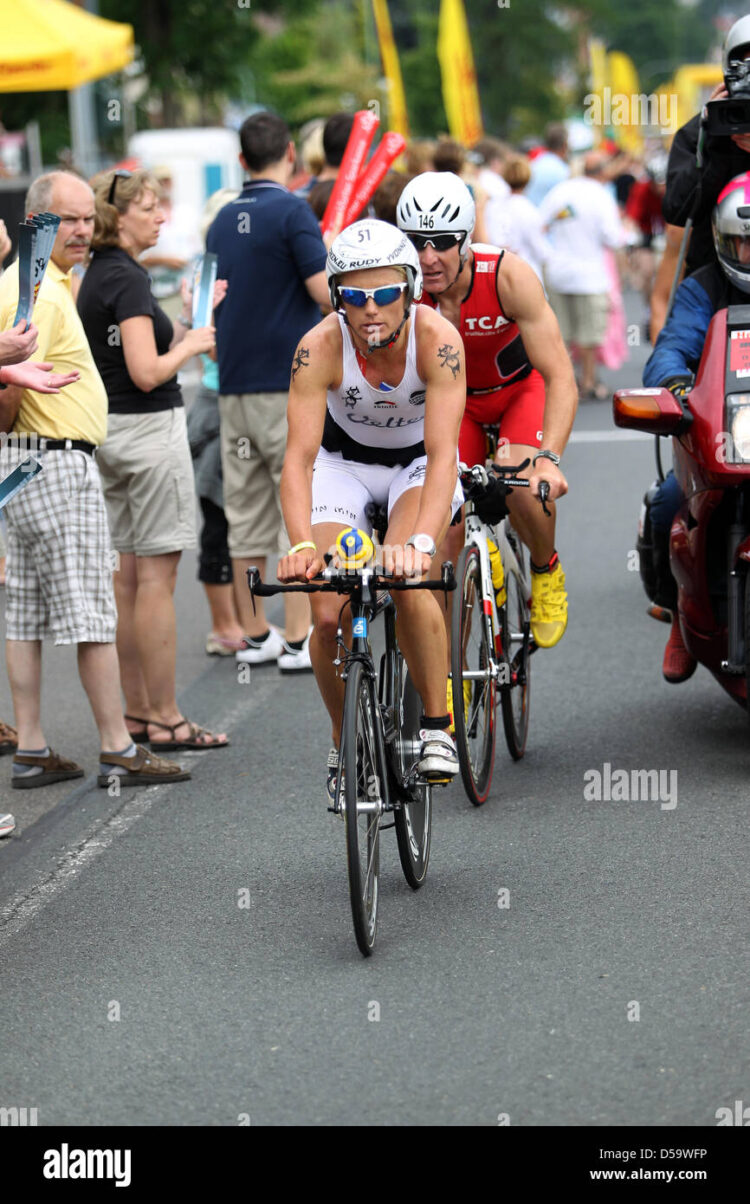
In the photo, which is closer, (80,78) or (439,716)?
(439,716)

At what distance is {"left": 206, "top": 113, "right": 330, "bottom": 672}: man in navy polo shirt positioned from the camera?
8250 mm

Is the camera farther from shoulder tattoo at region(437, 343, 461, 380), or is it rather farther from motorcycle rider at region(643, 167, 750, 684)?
shoulder tattoo at region(437, 343, 461, 380)

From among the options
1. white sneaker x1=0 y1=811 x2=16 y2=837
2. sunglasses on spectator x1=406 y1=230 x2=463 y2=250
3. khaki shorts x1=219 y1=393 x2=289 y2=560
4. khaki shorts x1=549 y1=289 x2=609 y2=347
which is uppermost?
sunglasses on spectator x1=406 y1=230 x2=463 y2=250

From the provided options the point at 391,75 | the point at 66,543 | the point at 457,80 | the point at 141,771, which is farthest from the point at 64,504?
the point at 391,75

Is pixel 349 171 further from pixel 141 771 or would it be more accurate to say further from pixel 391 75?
pixel 391 75

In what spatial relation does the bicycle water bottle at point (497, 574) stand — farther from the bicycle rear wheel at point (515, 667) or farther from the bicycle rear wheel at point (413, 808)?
the bicycle rear wheel at point (413, 808)

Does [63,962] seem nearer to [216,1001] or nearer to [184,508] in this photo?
[216,1001]

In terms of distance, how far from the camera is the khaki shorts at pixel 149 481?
718 centimetres

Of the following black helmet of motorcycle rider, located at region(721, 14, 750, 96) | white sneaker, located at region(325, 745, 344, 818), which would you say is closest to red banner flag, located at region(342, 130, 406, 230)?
black helmet of motorcycle rider, located at region(721, 14, 750, 96)

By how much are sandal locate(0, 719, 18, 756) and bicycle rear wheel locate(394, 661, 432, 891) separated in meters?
2.46

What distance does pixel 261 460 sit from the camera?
8648 millimetres

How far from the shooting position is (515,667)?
6.81 metres

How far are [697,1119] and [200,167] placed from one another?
2445 cm
